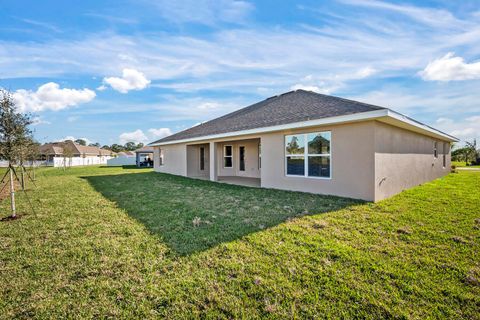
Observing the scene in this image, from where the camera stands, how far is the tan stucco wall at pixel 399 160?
7402 millimetres

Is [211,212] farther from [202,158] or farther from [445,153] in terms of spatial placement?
[445,153]

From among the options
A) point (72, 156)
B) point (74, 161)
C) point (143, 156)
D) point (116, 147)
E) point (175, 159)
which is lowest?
point (74, 161)

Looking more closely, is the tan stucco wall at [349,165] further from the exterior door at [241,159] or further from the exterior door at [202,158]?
the exterior door at [202,158]

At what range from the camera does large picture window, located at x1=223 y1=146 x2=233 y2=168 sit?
16609 millimetres

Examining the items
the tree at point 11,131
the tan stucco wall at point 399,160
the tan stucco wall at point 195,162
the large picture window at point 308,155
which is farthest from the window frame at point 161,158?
the tan stucco wall at point 399,160

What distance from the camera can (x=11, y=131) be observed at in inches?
247

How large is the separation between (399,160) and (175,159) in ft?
49.5

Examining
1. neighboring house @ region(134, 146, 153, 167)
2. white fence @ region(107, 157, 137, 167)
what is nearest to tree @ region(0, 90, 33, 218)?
neighboring house @ region(134, 146, 153, 167)

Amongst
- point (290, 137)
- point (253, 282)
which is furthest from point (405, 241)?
point (290, 137)

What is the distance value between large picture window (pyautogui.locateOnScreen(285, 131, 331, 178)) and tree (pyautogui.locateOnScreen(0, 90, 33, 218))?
8.84 m

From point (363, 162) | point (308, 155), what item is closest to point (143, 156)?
point (308, 155)

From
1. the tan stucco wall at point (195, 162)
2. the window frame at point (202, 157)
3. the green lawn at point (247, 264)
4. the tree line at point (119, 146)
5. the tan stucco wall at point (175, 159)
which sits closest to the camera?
the green lawn at point (247, 264)

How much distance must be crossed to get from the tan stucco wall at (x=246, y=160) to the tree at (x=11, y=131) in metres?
10.9

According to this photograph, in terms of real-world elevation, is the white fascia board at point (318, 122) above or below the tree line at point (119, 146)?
below
